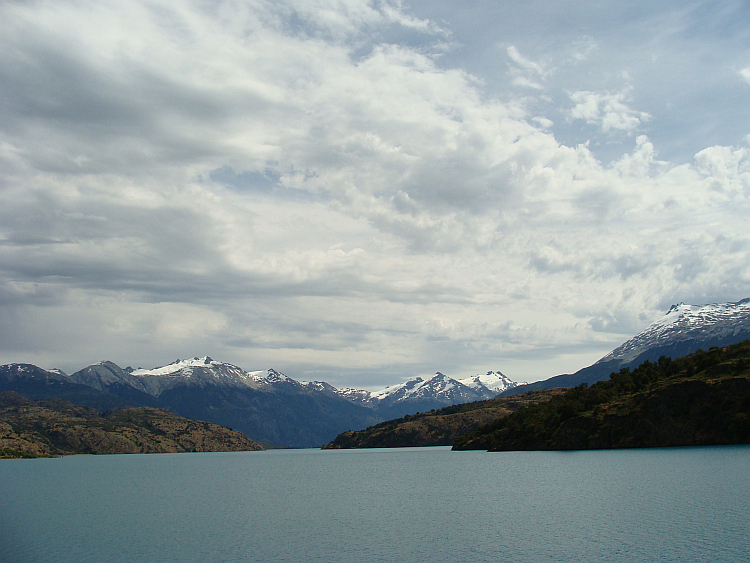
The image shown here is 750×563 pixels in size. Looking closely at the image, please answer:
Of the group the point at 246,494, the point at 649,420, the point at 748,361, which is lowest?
the point at 246,494

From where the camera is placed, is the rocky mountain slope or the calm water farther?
the rocky mountain slope

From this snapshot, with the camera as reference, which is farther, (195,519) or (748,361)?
(748,361)

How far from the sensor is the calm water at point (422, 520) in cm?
5306

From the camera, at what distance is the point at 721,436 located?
16412cm

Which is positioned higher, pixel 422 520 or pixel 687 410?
pixel 687 410

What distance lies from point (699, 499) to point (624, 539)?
2492cm

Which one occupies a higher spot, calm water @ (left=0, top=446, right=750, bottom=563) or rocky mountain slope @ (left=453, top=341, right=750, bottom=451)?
rocky mountain slope @ (left=453, top=341, right=750, bottom=451)

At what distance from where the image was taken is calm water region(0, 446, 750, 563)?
174ft

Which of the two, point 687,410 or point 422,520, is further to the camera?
point 687,410

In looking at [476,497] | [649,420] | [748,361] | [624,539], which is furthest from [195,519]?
[748,361]

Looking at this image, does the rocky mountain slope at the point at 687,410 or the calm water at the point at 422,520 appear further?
the rocky mountain slope at the point at 687,410

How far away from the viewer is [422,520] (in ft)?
233

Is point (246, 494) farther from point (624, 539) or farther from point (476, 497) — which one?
point (624, 539)

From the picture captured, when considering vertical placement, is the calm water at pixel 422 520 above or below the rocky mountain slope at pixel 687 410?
below
